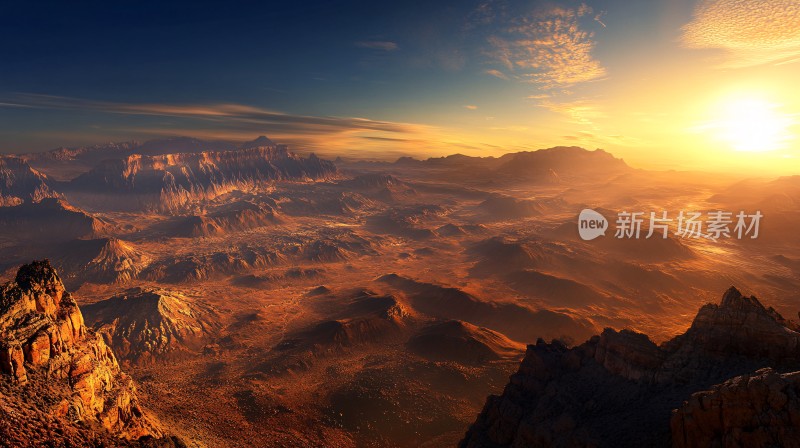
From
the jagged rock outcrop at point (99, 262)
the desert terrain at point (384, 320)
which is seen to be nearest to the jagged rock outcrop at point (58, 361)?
the desert terrain at point (384, 320)

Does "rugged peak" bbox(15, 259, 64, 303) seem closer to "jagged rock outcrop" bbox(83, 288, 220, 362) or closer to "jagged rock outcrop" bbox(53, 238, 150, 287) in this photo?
"jagged rock outcrop" bbox(83, 288, 220, 362)

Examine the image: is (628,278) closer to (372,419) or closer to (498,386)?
(498,386)

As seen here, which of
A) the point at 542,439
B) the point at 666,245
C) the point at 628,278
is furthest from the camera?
the point at 666,245

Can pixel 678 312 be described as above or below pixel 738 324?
below

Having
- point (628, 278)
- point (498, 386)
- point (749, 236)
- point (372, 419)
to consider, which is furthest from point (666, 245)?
point (372, 419)

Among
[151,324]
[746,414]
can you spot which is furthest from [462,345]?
[151,324]

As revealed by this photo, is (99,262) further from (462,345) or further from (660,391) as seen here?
(660,391)
